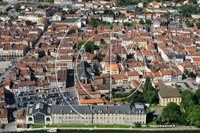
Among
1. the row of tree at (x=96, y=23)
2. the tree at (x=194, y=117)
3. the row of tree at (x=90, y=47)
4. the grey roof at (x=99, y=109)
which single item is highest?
the row of tree at (x=96, y=23)

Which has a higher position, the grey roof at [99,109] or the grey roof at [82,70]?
the grey roof at [82,70]

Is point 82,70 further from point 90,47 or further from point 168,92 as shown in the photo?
point 168,92

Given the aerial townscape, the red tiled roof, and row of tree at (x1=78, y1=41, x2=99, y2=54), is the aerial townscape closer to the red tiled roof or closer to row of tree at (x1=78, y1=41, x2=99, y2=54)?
the red tiled roof

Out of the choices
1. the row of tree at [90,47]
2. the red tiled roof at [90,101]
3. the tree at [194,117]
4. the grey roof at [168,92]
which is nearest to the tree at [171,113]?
the tree at [194,117]

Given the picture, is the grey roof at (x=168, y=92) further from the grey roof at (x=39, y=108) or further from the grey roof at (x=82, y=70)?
the grey roof at (x=39, y=108)

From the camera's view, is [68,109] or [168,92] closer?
[68,109]

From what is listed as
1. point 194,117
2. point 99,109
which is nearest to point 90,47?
point 99,109

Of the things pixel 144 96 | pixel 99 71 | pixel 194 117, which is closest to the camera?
pixel 194 117
